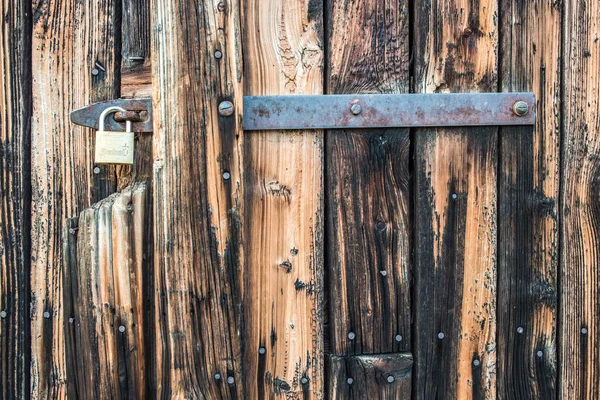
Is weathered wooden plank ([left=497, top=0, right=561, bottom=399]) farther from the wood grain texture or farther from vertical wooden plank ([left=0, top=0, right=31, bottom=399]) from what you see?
vertical wooden plank ([left=0, top=0, right=31, bottom=399])

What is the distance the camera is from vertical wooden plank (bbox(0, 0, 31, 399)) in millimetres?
1083

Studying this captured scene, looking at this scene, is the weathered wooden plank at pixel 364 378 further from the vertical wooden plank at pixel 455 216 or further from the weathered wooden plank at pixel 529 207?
the weathered wooden plank at pixel 529 207

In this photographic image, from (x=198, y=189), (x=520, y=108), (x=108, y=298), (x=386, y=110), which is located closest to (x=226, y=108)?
(x=198, y=189)

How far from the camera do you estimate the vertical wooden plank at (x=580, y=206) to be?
44.8 inches

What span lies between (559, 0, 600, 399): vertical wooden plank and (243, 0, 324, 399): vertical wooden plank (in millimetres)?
525

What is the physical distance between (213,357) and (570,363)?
2.48 feet

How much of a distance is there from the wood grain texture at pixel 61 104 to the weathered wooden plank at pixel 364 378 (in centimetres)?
57

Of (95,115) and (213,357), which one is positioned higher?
(95,115)

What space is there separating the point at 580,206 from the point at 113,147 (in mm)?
965

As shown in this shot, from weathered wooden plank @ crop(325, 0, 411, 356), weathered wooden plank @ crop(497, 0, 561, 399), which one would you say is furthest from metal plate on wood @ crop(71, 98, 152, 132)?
weathered wooden plank @ crop(497, 0, 561, 399)

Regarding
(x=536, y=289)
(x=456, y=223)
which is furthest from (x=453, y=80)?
(x=536, y=289)

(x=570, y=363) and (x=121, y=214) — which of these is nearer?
(x=121, y=214)

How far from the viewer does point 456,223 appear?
1.12 metres

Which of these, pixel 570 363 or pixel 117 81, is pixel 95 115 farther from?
pixel 570 363
